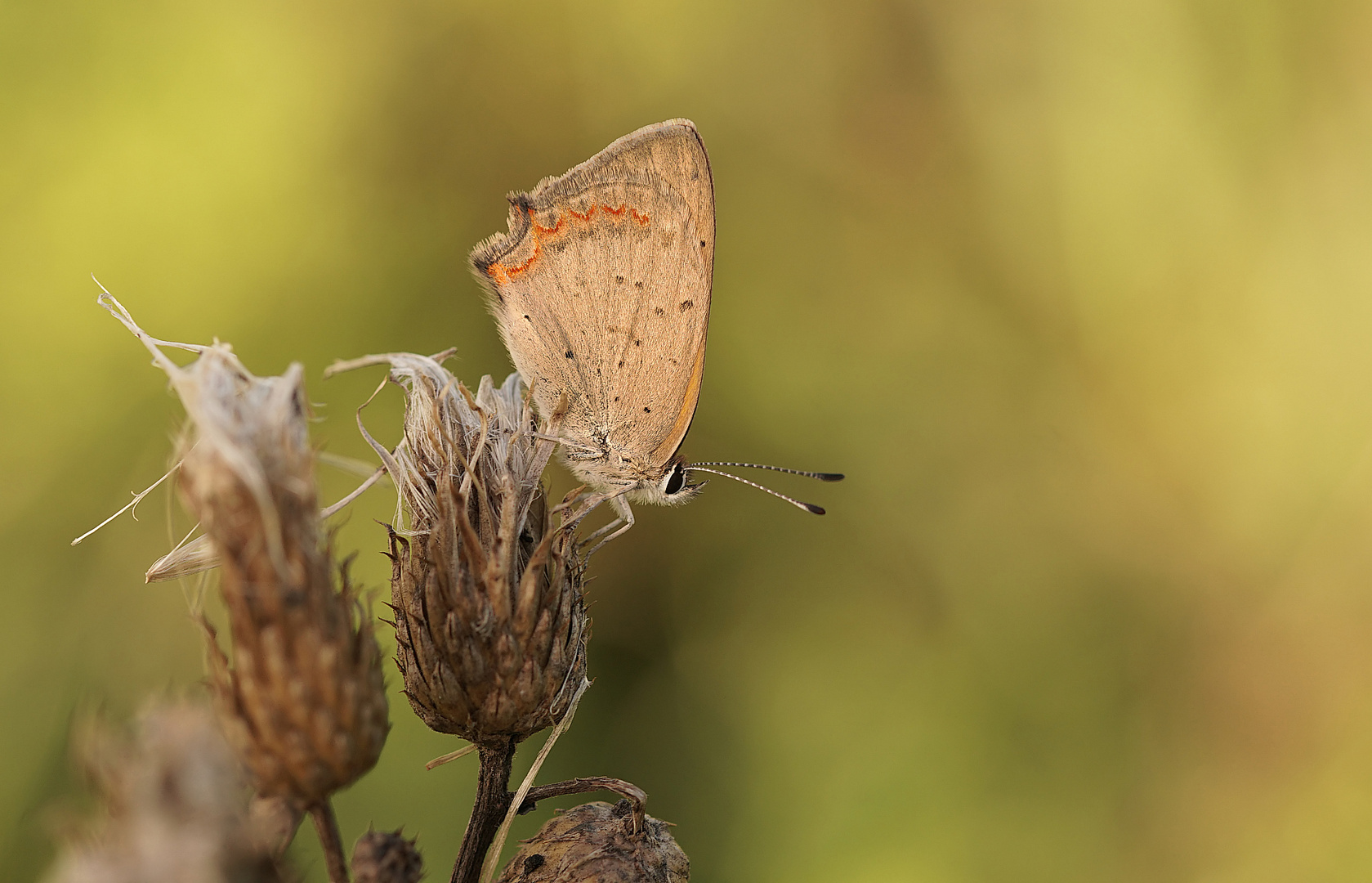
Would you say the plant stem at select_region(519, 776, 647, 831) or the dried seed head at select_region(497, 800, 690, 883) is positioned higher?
the plant stem at select_region(519, 776, 647, 831)

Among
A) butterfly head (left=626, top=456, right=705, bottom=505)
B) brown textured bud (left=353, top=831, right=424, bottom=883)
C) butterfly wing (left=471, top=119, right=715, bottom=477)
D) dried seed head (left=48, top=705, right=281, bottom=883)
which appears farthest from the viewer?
butterfly head (left=626, top=456, right=705, bottom=505)

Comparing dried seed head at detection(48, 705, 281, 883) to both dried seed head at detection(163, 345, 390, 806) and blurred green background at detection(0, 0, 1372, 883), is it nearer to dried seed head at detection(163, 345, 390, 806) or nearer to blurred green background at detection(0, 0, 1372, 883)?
dried seed head at detection(163, 345, 390, 806)

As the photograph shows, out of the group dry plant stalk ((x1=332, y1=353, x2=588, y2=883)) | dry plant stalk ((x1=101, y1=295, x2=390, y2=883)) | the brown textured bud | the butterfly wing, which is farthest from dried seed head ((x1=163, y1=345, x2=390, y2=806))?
the butterfly wing

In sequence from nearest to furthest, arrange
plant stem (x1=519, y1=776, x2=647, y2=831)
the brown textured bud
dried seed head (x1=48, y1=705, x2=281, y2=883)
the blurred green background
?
dried seed head (x1=48, y1=705, x2=281, y2=883) < the brown textured bud < plant stem (x1=519, y1=776, x2=647, y2=831) < the blurred green background

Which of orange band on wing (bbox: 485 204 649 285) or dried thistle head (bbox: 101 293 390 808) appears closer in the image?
dried thistle head (bbox: 101 293 390 808)

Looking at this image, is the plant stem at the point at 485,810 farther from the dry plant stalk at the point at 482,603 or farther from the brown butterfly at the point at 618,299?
the brown butterfly at the point at 618,299

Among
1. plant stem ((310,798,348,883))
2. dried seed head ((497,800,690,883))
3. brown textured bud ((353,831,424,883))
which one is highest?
plant stem ((310,798,348,883))

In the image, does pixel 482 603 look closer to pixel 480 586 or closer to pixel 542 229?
pixel 480 586
